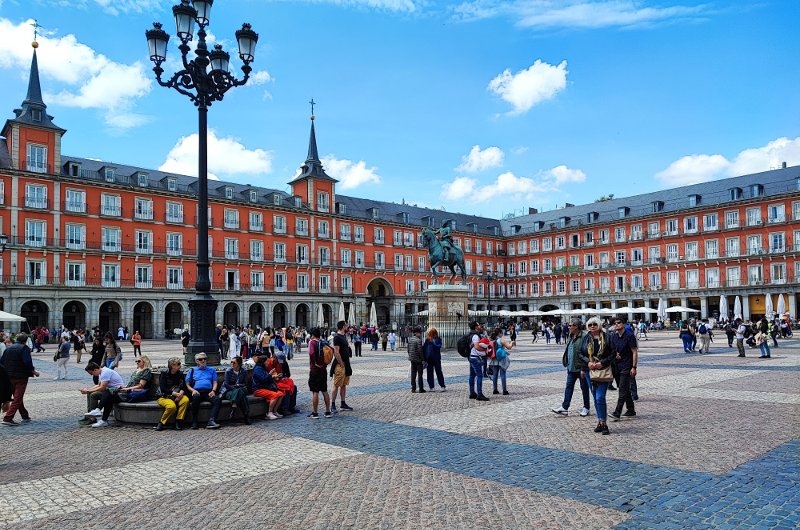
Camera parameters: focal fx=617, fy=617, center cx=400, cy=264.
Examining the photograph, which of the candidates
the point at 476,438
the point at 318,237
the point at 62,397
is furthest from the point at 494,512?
the point at 318,237

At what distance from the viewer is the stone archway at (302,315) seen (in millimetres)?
61969

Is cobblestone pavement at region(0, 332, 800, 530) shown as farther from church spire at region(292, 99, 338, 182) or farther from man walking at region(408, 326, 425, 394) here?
church spire at region(292, 99, 338, 182)

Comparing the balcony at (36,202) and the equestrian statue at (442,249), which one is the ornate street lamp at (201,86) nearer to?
the equestrian statue at (442,249)

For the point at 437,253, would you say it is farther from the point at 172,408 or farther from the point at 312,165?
the point at 312,165

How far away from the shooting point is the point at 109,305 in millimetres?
51125

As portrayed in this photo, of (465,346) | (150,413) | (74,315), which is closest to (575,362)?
(465,346)

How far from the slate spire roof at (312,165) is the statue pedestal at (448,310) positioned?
3832 cm

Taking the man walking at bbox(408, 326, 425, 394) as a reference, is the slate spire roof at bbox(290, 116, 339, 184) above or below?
above

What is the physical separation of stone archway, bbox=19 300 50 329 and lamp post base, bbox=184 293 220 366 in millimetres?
42735

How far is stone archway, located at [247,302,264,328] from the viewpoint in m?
59.3

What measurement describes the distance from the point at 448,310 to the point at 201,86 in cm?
1907

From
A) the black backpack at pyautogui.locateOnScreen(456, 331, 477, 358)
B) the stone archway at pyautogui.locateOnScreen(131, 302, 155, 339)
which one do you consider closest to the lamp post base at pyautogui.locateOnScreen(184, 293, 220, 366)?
the black backpack at pyautogui.locateOnScreen(456, 331, 477, 358)

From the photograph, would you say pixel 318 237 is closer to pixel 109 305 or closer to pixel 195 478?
pixel 109 305

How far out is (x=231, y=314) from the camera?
58.4 metres
